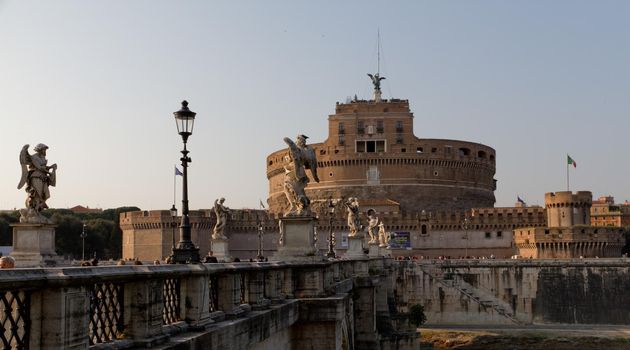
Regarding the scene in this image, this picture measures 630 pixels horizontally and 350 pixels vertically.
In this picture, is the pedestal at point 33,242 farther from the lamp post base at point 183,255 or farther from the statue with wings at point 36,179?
the lamp post base at point 183,255

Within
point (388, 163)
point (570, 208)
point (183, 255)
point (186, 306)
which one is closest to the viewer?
point (186, 306)

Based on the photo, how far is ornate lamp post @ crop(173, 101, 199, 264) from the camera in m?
13.6

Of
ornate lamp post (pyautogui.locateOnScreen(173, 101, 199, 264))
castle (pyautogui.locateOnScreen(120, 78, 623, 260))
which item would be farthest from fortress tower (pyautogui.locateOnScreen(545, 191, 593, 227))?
ornate lamp post (pyautogui.locateOnScreen(173, 101, 199, 264))

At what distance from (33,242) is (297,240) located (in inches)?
197

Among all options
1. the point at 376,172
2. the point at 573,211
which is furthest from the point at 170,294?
the point at 376,172

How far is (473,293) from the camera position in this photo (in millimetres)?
69562

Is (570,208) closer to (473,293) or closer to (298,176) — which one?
(473,293)

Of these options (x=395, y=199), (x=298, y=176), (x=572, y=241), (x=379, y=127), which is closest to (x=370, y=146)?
(x=379, y=127)

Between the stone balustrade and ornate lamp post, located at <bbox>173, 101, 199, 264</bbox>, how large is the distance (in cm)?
204

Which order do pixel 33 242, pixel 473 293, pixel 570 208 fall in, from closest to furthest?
1. pixel 33 242
2. pixel 473 293
3. pixel 570 208

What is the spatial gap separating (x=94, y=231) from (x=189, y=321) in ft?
286

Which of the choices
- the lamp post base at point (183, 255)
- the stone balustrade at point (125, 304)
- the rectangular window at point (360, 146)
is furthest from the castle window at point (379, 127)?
the stone balustrade at point (125, 304)

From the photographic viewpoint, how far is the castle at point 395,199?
299 ft

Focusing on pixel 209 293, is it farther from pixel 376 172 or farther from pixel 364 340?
pixel 376 172
